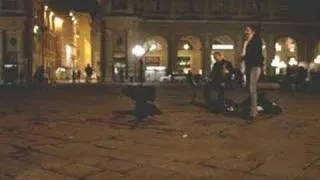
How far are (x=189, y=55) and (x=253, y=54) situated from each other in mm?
54749

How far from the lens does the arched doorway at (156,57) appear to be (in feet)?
211

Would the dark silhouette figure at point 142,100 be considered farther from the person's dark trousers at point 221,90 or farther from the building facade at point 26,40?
the building facade at point 26,40

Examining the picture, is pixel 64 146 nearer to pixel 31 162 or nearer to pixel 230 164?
pixel 31 162

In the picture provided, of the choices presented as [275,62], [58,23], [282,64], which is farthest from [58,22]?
[282,64]

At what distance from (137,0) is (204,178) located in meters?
59.0

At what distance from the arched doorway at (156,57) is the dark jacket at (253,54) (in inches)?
2006

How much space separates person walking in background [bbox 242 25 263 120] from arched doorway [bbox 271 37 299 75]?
5441 centimetres

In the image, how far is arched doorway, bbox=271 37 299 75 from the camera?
221 ft

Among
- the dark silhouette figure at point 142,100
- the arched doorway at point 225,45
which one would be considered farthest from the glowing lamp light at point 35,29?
the dark silhouette figure at point 142,100

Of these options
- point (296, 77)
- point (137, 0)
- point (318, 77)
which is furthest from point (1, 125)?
point (137, 0)

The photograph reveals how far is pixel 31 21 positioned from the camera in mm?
60469

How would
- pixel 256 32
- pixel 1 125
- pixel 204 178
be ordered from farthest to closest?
pixel 256 32 → pixel 1 125 → pixel 204 178

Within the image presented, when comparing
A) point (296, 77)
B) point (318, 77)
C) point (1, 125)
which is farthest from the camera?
point (318, 77)

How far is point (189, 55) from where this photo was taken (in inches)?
2653
